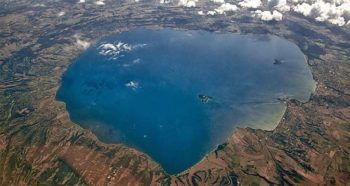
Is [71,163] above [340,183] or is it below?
below

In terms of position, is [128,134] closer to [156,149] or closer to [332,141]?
[156,149]

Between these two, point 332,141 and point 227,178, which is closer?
point 227,178

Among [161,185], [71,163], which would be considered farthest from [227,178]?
[71,163]

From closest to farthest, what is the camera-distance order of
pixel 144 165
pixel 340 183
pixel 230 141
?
pixel 340 183
pixel 144 165
pixel 230 141

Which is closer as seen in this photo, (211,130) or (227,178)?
(227,178)

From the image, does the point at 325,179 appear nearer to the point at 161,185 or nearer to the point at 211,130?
the point at 211,130

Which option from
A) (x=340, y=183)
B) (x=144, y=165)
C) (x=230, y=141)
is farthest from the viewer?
(x=230, y=141)

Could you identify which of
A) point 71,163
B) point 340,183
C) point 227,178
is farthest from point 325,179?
point 71,163

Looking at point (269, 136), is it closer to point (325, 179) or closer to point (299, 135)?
point (299, 135)
